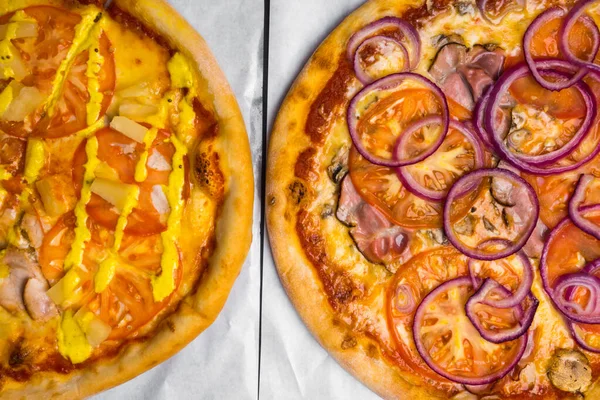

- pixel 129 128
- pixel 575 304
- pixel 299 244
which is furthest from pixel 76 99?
pixel 575 304

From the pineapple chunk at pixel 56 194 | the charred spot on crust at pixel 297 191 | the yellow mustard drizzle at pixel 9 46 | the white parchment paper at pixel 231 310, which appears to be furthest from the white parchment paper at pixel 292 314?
the yellow mustard drizzle at pixel 9 46

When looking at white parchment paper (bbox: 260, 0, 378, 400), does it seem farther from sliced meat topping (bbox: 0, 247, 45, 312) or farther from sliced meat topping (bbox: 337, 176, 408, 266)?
sliced meat topping (bbox: 0, 247, 45, 312)

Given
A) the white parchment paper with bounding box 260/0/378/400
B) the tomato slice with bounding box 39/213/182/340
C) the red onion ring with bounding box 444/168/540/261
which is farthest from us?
the white parchment paper with bounding box 260/0/378/400

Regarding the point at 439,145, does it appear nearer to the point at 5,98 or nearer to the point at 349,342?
the point at 349,342

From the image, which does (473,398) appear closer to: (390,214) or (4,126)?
(390,214)

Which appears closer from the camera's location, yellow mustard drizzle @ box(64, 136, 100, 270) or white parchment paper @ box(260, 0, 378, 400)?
yellow mustard drizzle @ box(64, 136, 100, 270)

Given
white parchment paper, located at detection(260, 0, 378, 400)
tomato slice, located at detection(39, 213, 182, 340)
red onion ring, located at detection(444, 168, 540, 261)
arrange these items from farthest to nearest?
1. white parchment paper, located at detection(260, 0, 378, 400)
2. tomato slice, located at detection(39, 213, 182, 340)
3. red onion ring, located at detection(444, 168, 540, 261)

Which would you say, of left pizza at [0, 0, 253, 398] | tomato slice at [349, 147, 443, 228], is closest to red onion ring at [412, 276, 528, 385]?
tomato slice at [349, 147, 443, 228]
